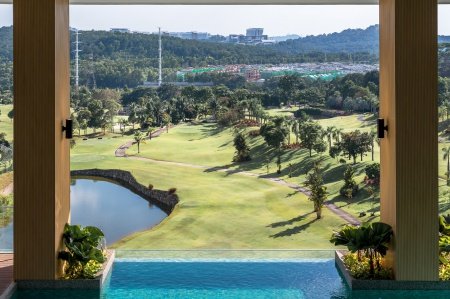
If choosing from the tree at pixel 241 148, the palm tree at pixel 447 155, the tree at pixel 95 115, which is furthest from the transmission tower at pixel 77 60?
the palm tree at pixel 447 155

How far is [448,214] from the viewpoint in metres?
10.6

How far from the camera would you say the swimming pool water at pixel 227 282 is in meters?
7.34

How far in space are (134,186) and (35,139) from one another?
4.24 metres

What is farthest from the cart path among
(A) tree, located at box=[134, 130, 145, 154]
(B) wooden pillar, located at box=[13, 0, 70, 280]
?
(B) wooden pillar, located at box=[13, 0, 70, 280]

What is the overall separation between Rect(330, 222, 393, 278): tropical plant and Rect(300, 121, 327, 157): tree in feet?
12.0

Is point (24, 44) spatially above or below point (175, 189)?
above

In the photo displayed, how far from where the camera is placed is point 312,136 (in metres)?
11.4

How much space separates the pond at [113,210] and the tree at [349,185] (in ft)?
10.1

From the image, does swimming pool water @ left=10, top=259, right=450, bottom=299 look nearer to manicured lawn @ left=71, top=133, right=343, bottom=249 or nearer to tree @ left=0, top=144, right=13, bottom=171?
manicured lawn @ left=71, top=133, right=343, bottom=249

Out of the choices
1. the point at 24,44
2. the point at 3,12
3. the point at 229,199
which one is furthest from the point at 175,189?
the point at 24,44

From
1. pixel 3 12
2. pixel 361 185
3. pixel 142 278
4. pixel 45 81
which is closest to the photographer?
pixel 45 81

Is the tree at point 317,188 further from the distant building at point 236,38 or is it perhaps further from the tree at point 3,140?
the tree at point 3,140

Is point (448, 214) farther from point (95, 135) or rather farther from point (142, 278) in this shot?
point (95, 135)

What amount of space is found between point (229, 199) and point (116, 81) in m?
2.93
